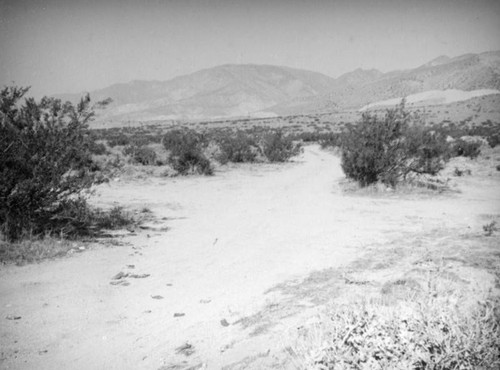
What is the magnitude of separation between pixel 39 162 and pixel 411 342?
6755 millimetres

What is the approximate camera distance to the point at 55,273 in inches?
215

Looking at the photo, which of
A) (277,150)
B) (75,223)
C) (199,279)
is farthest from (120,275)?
(277,150)

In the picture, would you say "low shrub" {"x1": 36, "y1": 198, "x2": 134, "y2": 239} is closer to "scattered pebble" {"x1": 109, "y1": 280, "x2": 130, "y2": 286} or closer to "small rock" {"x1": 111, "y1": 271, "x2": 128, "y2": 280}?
"small rock" {"x1": 111, "y1": 271, "x2": 128, "y2": 280}

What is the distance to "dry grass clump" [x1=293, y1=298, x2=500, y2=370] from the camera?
2.12m

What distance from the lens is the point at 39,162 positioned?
6734 millimetres

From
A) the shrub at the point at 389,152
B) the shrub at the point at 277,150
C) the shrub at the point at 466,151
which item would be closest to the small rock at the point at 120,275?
the shrub at the point at 389,152

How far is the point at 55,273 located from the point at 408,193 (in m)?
9.80

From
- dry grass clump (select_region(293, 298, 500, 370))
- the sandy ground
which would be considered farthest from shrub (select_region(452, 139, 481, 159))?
dry grass clump (select_region(293, 298, 500, 370))

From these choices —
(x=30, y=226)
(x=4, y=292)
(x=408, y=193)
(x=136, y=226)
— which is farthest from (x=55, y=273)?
(x=408, y=193)

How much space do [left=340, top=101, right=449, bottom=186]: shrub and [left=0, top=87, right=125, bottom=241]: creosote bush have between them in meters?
8.38

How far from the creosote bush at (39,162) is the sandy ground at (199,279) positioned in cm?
117

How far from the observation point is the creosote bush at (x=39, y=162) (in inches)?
253

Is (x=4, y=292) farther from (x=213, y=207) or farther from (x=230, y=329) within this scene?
(x=213, y=207)

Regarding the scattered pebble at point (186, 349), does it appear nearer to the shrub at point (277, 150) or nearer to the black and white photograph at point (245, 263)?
the black and white photograph at point (245, 263)
